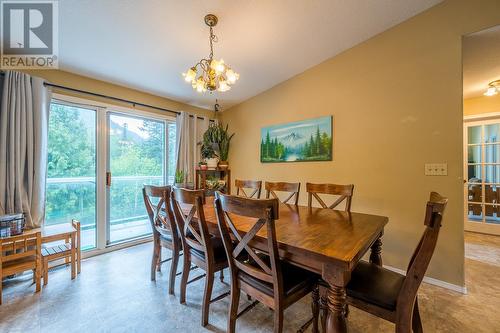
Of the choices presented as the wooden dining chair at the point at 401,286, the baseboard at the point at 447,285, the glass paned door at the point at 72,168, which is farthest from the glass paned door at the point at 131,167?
the baseboard at the point at 447,285

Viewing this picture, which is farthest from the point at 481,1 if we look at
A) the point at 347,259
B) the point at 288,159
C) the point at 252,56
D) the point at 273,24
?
the point at 347,259

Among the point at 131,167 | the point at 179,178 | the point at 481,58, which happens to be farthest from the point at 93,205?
the point at 481,58

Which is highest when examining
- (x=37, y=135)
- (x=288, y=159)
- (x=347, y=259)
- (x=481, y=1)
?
(x=481, y=1)

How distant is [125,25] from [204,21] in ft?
2.49

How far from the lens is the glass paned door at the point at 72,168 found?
2.63 m

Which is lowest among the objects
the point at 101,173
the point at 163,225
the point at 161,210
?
the point at 163,225

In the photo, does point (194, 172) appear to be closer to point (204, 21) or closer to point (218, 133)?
point (218, 133)

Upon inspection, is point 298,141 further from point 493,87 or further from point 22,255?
point 22,255

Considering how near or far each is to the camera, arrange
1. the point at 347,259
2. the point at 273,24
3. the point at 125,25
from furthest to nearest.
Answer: the point at 273,24 < the point at 125,25 < the point at 347,259

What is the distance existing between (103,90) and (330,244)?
3.40 meters

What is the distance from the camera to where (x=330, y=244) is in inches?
46.8

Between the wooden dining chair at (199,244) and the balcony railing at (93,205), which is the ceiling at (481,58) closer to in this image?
the wooden dining chair at (199,244)

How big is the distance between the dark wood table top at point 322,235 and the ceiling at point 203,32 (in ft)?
6.14

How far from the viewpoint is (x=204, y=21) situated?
205 cm
